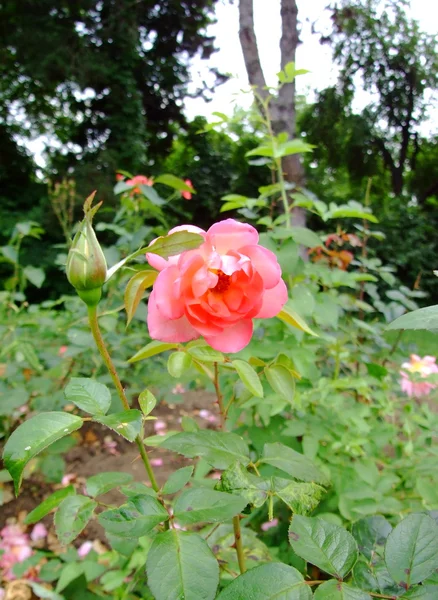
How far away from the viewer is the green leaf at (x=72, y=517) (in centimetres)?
41

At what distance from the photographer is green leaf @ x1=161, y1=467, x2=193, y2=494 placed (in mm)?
445

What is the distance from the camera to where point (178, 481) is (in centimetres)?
46

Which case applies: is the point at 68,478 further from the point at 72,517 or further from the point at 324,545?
the point at 324,545

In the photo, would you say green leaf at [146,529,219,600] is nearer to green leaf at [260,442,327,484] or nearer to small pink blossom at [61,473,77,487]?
green leaf at [260,442,327,484]

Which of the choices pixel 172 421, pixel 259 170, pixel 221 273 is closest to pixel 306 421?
pixel 221 273

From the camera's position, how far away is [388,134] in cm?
1154

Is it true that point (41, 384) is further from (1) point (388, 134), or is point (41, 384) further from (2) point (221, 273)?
(1) point (388, 134)

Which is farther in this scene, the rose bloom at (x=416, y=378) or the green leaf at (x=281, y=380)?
the rose bloom at (x=416, y=378)

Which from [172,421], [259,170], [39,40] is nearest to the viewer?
[172,421]

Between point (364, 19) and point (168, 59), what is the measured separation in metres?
4.71

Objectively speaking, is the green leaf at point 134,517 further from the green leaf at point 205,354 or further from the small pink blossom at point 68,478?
the small pink blossom at point 68,478

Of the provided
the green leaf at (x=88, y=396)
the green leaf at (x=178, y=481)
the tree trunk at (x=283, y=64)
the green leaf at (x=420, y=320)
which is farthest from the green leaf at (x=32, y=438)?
the tree trunk at (x=283, y=64)

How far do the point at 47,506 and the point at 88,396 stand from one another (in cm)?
13

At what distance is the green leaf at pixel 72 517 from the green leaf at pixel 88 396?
0.10 meters
